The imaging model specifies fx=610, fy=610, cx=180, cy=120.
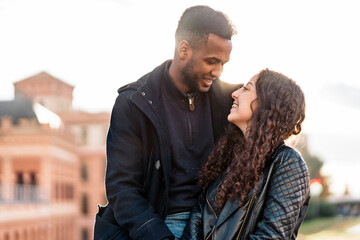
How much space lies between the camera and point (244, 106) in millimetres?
3254

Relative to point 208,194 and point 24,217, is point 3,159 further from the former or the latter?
point 208,194

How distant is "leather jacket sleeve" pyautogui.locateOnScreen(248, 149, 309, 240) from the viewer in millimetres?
2955

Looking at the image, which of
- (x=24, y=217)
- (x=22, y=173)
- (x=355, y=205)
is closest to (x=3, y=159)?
(x=22, y=173)

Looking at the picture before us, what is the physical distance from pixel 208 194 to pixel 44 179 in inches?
1868

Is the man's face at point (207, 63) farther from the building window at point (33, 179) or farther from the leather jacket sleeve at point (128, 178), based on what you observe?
the building window at point (33, 179)

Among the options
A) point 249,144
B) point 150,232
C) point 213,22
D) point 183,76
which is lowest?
point 150,232

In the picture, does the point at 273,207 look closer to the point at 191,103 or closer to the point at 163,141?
the point at 163,141

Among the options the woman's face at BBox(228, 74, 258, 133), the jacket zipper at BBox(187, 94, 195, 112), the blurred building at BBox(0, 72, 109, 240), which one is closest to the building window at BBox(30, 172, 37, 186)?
the blurred building at BBox(0, 72, 109, 240)

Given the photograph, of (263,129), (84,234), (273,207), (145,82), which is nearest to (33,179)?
(84,234)

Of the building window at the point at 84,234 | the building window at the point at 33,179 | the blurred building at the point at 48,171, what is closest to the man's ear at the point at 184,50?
the blurred building at the point at 48,171

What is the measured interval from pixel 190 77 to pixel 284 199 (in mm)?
887

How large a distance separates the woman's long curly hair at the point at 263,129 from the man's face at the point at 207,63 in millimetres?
231

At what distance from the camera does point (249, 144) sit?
312 cm

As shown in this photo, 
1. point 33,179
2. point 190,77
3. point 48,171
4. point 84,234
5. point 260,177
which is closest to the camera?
point 260,177
